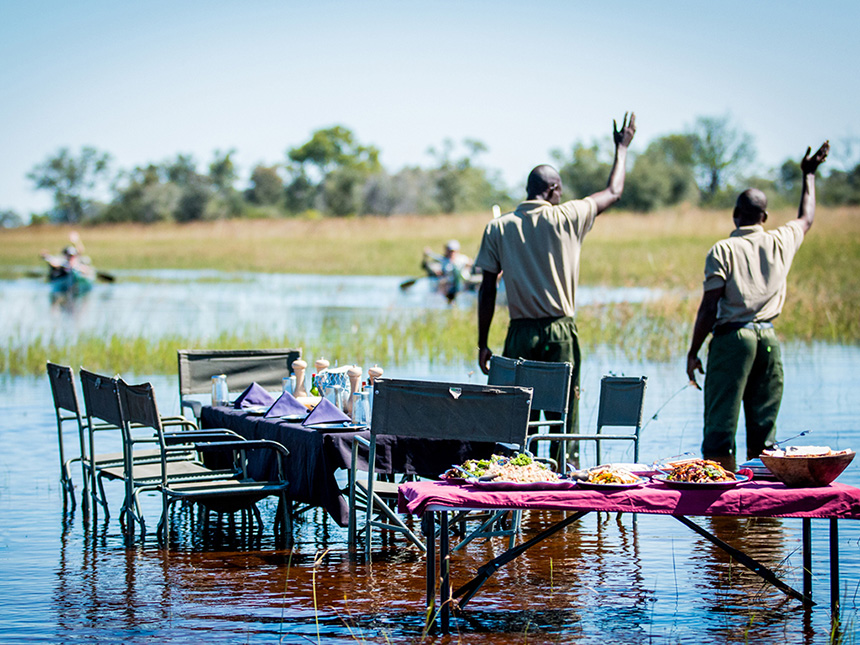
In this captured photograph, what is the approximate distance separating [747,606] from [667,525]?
1607 millimetres

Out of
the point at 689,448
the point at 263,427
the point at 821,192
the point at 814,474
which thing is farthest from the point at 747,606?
the point at 821,192

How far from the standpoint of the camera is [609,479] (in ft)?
14.3

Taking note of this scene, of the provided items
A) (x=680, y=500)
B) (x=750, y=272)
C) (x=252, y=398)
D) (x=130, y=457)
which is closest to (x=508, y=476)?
(x=680, y=500)

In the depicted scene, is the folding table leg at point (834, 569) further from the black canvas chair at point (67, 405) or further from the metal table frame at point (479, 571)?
the black canvas chair at point (67, 405)

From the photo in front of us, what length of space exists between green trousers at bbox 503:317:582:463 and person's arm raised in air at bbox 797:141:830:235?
60.7 inches

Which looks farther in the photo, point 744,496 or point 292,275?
point 292,275

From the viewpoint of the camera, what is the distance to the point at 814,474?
14.3 feet

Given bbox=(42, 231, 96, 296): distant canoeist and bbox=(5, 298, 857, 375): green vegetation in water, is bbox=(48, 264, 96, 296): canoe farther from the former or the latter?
bbox=(5, 298, 857, 375): green vegetation in water

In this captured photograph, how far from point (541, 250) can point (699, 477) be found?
2788 mm

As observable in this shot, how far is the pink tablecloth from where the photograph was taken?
427 centimetres

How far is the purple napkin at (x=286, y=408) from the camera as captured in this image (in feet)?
21.1

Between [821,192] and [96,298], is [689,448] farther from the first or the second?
[821,192]

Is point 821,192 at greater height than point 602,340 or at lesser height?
greater

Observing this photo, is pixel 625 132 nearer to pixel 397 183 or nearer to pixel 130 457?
pixel 130 457
